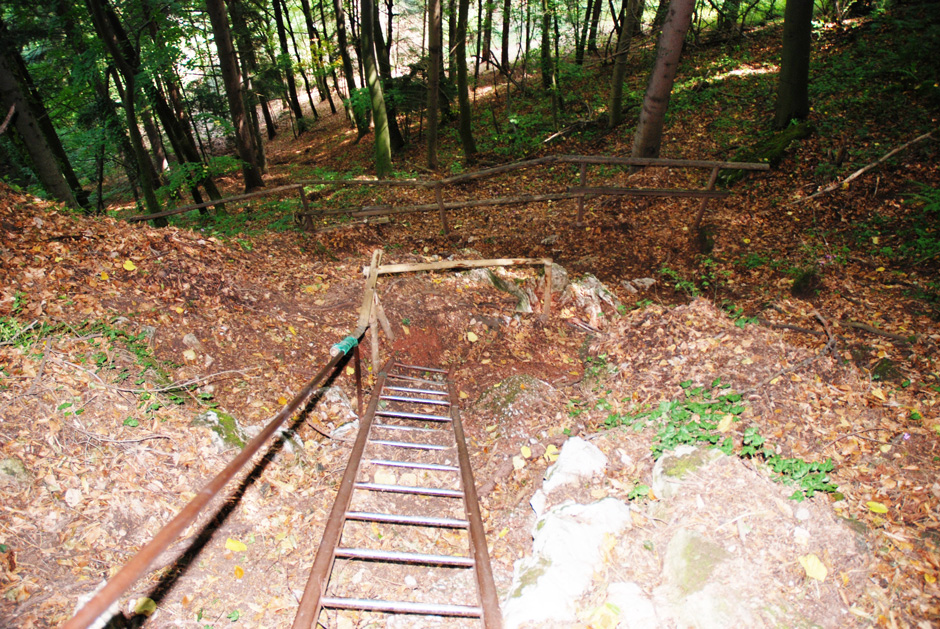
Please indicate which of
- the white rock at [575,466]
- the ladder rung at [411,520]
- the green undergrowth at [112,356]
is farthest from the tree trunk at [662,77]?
the green undergrowth at [112,356]

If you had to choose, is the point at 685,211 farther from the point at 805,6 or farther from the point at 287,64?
the point at 287,64

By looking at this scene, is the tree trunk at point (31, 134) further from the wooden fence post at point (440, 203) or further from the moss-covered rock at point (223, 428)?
the wooden fence post at point (440, 203)

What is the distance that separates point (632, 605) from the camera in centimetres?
249

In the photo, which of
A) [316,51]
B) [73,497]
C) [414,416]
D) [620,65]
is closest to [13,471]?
[73,497]

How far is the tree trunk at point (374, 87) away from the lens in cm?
1101

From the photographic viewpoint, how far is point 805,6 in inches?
290

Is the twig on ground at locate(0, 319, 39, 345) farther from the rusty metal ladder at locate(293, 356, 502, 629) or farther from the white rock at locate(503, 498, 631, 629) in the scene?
the white rock at locate(503, 498, 631, 629)

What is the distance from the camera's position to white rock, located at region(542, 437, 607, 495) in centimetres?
337

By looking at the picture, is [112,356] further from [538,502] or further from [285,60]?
[285,60]

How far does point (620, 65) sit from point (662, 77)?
2980 mm

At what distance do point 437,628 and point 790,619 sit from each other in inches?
77.2

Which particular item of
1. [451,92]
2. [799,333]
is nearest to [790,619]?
[799,333]

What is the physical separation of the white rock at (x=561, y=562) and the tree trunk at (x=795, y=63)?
8.77 m

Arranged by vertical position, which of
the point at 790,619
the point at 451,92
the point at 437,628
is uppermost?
the point at 451,92
